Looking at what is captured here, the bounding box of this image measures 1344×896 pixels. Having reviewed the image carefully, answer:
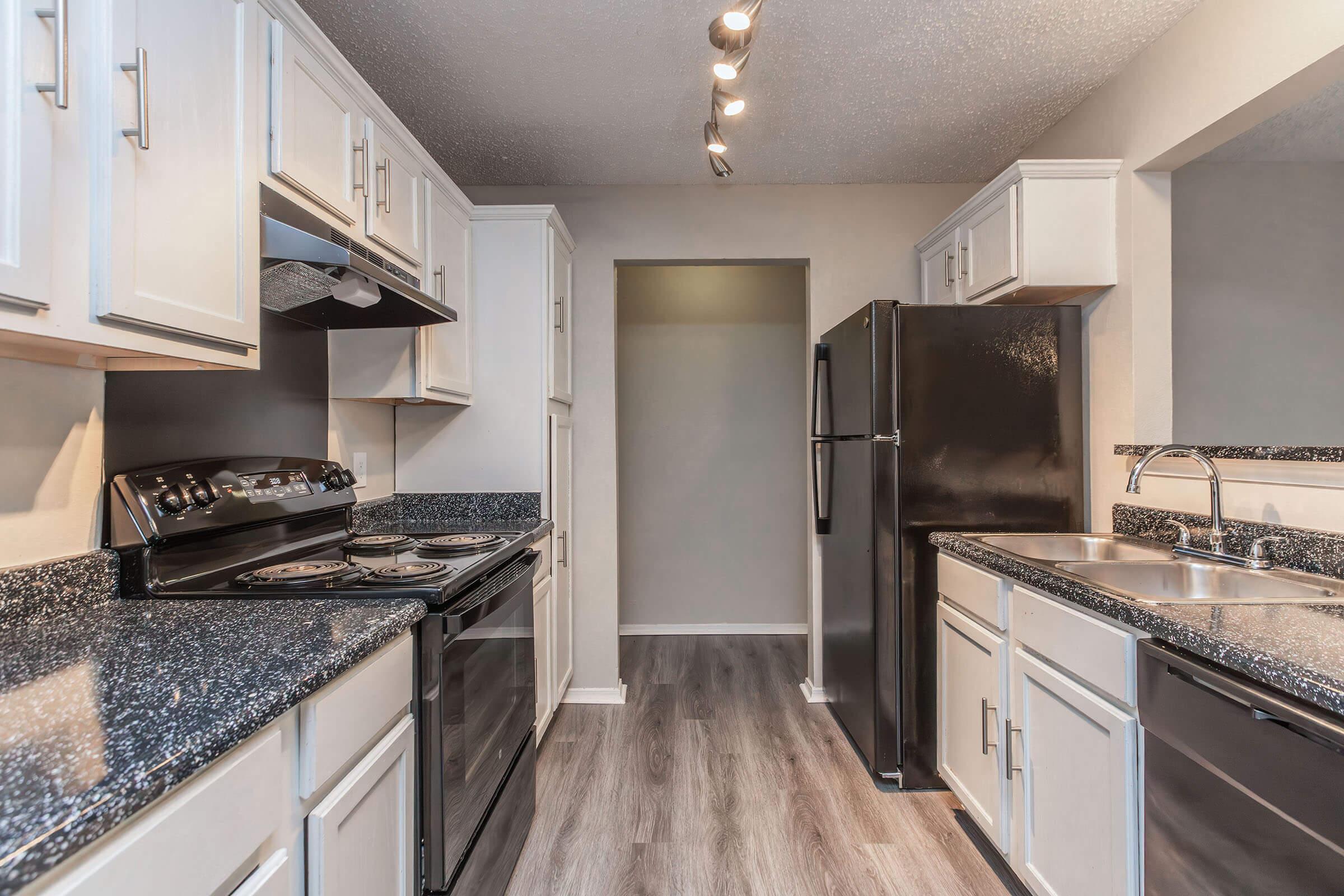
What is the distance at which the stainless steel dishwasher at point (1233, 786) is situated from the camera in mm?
818

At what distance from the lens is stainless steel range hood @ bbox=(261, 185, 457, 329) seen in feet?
4.22

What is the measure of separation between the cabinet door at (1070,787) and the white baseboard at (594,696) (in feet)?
5.78

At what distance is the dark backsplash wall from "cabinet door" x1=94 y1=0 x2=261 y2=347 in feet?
1.17

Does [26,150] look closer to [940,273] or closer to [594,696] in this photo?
[594,696]

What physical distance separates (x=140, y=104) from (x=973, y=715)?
2316mm

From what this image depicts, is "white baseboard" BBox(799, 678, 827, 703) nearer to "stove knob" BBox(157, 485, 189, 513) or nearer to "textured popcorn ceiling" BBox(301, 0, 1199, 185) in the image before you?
Result: "textured popcorn ceiling" BBox(301, 0, 1199, 185)

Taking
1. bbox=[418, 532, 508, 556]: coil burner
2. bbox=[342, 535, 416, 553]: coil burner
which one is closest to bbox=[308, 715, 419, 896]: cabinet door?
bbox=[418, 532, 508, 556]: coil burner

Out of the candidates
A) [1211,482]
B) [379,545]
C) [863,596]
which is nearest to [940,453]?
[863,596]

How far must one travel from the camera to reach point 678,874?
176 cm

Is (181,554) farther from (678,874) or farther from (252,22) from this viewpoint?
(678,874)

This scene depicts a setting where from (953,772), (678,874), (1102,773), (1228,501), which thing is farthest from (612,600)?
(1228,501)

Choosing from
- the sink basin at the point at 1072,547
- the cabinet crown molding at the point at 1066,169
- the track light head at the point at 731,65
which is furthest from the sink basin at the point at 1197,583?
the track light head at the point at 731,65

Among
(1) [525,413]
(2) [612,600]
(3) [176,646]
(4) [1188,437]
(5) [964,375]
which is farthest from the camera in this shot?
(2) [612,600]

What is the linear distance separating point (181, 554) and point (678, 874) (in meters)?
1.53
